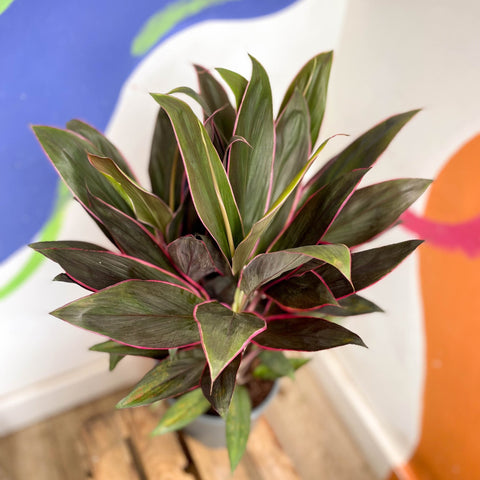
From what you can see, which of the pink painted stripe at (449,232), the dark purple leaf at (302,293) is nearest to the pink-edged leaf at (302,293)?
the dark purple leaf at (302,293)

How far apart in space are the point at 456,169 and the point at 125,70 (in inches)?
28.6

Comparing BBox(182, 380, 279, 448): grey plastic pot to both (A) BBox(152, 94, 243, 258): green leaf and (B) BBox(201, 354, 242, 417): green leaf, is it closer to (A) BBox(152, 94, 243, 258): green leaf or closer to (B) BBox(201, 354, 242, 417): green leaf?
(B) BBox(201, 354, 242, 417): green leaf

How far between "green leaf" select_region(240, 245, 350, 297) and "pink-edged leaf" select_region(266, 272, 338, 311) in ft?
0.23

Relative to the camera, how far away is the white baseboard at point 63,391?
1458 millimetres

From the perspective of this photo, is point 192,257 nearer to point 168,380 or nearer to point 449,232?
point 168,380

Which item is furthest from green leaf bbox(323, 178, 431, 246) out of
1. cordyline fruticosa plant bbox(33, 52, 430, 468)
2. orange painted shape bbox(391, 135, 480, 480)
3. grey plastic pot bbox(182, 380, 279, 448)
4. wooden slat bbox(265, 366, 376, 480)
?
wooden slat bbox(265, 366, 376, 480)

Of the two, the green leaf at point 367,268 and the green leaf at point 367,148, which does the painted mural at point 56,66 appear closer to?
the green leaf at point 367,148

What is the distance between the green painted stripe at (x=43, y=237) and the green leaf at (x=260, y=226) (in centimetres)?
55

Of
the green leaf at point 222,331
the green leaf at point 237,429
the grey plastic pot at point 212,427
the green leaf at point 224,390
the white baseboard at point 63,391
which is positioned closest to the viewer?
the green leaf at point 222,331

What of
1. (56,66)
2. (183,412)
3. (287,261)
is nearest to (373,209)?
(287,261)

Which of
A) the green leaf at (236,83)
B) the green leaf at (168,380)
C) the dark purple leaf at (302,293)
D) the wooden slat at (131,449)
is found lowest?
the wooden slat at (131,449)

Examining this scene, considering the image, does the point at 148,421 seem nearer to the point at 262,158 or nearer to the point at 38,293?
the point at 38,293

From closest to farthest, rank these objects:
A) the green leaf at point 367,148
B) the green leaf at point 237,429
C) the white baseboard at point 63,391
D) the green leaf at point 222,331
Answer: the green leaf at point 222,331 → the green leaf at point 367,148 → the green leaf at point 237,429 → the white baseboard at point 63,391

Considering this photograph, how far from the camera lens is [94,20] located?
931mm
